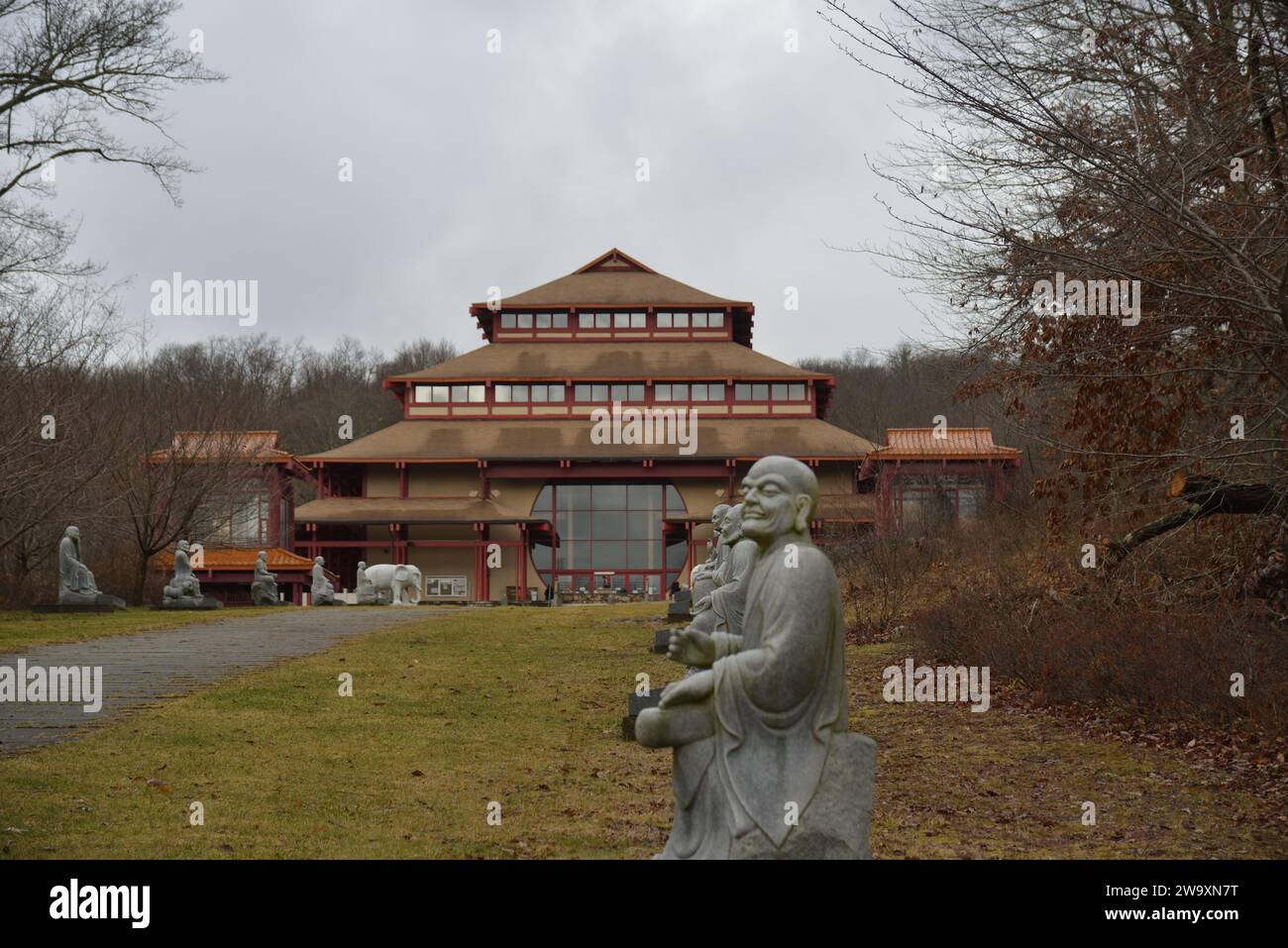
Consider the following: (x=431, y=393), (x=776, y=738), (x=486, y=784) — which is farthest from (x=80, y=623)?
(x=431, y=393)

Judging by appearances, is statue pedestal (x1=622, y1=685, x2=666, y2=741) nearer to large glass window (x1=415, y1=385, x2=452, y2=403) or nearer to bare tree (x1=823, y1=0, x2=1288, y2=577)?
bare tree (x1=823, y1=0, x2=1288, y2=577)

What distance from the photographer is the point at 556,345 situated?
174 ft

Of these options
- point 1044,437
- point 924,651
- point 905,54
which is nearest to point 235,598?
point 924,651

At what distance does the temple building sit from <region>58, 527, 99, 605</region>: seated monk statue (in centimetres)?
1451

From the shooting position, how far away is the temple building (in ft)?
148

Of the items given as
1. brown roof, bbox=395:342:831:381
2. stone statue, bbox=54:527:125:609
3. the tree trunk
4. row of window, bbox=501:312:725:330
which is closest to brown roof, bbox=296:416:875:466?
brown roof, bbox=395:342:831:381

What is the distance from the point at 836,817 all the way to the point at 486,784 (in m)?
5.56

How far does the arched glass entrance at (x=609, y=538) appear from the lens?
4791 centimetres

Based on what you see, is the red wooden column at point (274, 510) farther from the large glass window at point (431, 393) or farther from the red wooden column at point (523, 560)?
the red wooden column at point (523, 560)

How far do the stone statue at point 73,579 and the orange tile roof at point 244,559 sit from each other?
41.0 ft

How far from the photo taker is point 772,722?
5.83 meters

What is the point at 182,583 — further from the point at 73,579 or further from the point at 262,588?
the point at 262,588
